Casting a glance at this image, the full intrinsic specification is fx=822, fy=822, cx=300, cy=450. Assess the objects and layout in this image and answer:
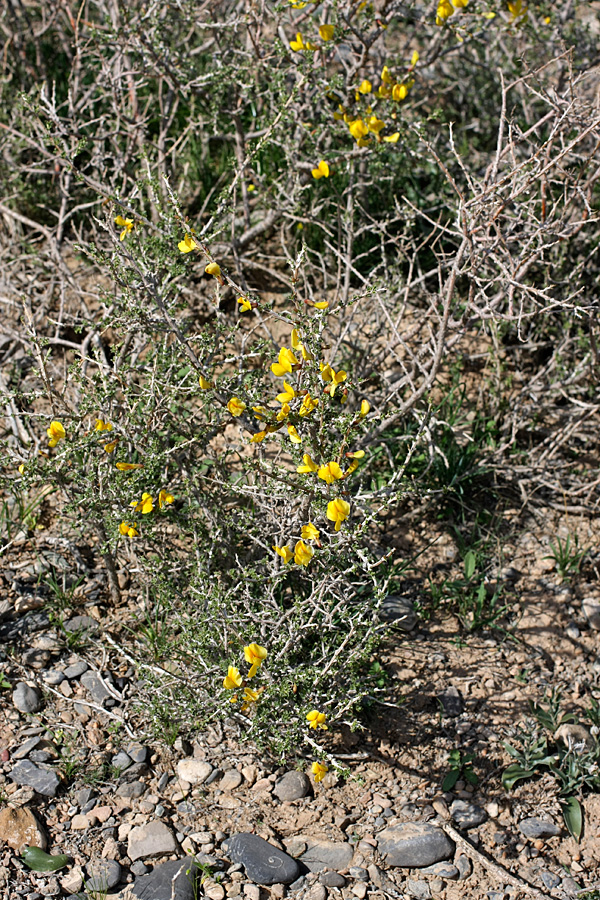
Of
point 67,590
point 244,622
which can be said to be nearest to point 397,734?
point 244,622

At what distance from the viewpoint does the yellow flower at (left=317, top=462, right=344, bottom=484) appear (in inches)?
84.2

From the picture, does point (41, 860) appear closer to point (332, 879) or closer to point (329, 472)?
point (332, 879)

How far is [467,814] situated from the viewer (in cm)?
257

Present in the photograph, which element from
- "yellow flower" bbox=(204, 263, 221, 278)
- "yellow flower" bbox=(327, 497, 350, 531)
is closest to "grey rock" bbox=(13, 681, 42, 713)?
"yellow flower" bbox=(327, 497, 350, 531)

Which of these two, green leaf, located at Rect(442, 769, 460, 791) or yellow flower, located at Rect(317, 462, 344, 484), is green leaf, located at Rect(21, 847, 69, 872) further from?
yellow flower, located at Rect(317, 462, 344, 484)

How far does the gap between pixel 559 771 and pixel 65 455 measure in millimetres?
1844

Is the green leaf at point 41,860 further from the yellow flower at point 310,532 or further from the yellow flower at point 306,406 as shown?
the yellow flower at point 306,406

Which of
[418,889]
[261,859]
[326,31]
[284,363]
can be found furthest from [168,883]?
[326,31]

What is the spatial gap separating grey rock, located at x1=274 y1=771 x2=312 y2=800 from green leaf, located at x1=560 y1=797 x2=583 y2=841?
0.81 meters

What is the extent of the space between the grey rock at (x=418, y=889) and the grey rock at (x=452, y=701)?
0.60 metres

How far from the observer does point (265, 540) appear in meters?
2.76

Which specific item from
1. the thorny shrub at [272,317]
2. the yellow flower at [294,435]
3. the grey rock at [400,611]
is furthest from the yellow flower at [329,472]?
the grey rock at [400,611]

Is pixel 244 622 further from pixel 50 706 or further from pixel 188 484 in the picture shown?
pixel 50 706

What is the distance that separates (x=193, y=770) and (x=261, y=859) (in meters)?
0.39
